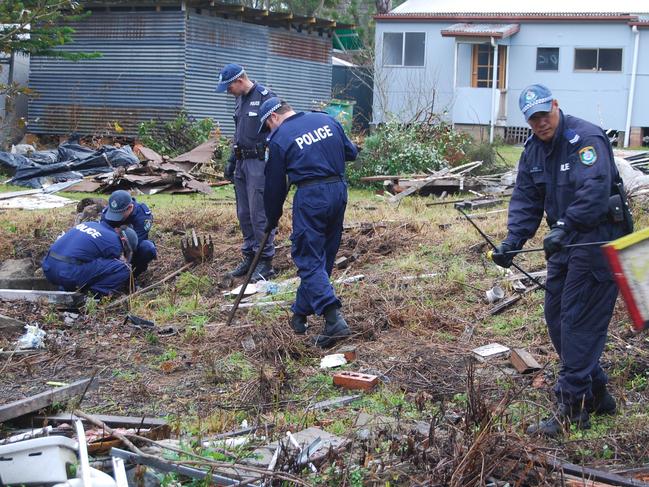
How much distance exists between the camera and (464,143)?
1750cm

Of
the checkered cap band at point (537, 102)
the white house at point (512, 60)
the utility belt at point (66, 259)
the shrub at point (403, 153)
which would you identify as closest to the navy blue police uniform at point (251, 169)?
the utility belt at point (66, 259)

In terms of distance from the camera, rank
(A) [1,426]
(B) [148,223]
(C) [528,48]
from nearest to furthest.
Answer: (A) [1,426], (B) [148,223], (C) [528,48]

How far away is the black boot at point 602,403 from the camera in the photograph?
17.4 ft

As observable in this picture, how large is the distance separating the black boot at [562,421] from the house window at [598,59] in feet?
80.2

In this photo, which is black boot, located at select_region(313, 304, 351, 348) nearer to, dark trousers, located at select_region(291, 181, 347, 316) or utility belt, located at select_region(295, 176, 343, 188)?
dark trousers, located at select_region(291, 181, 347, 316)

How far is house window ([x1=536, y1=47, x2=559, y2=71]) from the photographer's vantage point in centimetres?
2809

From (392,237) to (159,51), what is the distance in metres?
12.8

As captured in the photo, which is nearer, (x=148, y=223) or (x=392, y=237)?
(x=148, y=223)

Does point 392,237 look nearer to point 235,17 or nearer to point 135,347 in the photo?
point 135,347

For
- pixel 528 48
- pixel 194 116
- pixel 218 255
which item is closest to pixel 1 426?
pixel 218 255

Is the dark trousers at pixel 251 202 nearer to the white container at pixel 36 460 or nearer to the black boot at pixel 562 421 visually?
the black boot at pixel 562 421

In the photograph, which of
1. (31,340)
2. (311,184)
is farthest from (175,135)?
(311,184)

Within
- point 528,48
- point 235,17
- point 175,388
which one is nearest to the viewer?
point 175,388

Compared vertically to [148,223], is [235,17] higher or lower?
higher
